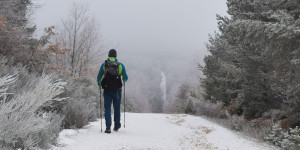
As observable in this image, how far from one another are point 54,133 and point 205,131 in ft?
17.6

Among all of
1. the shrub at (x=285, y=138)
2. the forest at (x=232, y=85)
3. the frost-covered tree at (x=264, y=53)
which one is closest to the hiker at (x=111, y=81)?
the forest at (x=232, y=85)

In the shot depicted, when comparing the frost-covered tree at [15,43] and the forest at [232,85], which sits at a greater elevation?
the frost-covered tree at [15,43]

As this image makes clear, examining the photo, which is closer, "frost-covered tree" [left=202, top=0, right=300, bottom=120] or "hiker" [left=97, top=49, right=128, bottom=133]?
"frost-covered tree" [left=202, top=0, right=300, bottom=120]

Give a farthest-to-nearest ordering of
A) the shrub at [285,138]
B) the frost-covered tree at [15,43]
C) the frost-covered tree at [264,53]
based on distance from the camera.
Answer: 1. the frost-covered tree at [15,43]
2. the shrub at [285,138]
3. the frost-covered tree at [264,53]

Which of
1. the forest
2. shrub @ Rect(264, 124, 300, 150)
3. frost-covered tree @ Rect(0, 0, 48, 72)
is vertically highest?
frost-covered tree @ Rect(0, 0, 48, 72)

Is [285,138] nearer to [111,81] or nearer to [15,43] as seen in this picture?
[111,81]

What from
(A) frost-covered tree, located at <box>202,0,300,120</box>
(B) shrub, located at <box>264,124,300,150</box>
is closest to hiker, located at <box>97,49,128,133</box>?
(A) frost-covered tree, located at <box>202,0,300,120</box>

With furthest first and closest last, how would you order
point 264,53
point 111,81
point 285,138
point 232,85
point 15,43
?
point 232,85 < point 15,43 < point 111,81 < point 285,138 < point 264,53

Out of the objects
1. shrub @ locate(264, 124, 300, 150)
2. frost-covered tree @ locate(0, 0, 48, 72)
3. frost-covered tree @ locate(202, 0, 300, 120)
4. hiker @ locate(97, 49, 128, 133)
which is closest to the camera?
frost-covered tree @ locate(202, 0, 300, 120)

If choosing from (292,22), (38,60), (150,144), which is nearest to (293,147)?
(292,22)

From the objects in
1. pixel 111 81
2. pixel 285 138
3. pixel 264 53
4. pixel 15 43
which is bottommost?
pixel 285 138

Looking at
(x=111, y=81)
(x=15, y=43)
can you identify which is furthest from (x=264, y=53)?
(x=15, y=43)

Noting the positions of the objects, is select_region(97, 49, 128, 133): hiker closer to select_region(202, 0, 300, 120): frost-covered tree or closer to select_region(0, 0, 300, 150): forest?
select_region(0, 0, 300, 150): forest

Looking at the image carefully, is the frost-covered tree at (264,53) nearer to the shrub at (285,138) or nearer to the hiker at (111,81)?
the shrub at (285,138)
